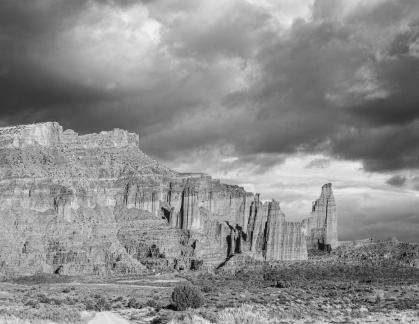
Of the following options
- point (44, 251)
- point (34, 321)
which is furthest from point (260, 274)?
point (34, 321)

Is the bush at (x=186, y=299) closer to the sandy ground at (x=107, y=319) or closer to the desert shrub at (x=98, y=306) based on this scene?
the sandy ground at (x=107, y=319)

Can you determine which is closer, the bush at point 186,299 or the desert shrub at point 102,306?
the bush at point 186,299

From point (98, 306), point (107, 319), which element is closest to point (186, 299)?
point (98, 306)

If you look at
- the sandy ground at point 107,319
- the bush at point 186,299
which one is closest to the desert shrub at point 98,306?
the sandy ground at point 107,319

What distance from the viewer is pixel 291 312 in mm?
69375

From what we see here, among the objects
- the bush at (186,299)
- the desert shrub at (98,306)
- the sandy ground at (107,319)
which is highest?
the bush at (186,299)

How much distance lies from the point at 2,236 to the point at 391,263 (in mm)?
93389

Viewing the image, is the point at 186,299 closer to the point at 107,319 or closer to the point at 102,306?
the point at 102,306

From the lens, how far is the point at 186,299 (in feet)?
255

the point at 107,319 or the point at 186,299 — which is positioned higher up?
the point at 186,299

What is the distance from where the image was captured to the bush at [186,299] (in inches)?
3046

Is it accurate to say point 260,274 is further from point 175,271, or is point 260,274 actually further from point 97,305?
point 97,305

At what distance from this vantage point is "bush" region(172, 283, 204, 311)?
7738cm

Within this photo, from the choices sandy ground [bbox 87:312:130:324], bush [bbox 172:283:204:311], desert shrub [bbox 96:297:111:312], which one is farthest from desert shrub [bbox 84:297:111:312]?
bush [bbox 172:283:204:311]
